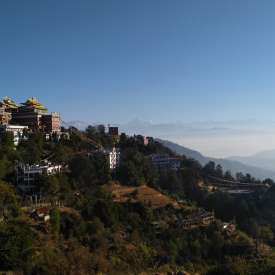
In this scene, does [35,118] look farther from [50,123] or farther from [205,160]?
[205,160]

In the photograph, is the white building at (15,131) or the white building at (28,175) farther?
the white building at (15,131)

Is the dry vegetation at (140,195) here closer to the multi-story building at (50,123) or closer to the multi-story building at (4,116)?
the multi-story building at (50,123)

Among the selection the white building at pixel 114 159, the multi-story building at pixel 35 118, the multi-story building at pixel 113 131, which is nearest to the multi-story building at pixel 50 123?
the multi-story building at pixel 35 118

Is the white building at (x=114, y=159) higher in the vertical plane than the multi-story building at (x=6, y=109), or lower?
lower

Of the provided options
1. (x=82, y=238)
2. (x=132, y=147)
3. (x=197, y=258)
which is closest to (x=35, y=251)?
(x=82, y=238)

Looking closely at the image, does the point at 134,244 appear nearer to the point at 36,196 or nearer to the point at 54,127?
the point at 36,196

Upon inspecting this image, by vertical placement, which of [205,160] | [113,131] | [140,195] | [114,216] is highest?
[113,131]

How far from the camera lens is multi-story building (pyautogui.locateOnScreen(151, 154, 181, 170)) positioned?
3666cm

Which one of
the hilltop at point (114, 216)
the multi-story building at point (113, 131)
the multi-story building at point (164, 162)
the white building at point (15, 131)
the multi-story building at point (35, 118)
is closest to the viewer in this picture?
the hilltop at point (114, 216)

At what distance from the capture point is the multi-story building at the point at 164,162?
36656 mm

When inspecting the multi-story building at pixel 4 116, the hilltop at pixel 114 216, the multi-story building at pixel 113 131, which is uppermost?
the multi-story building at pixel 4 116

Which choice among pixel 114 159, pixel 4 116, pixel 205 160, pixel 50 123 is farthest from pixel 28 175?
pixel 205 160

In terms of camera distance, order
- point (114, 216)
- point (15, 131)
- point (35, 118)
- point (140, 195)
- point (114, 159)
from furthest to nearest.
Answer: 1. point (35, 118)
2. point (114, 159)
3. point (15, 131)
4. point (140, 195)
5. point (114, 216)

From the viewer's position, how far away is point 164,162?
3706 centimetres
